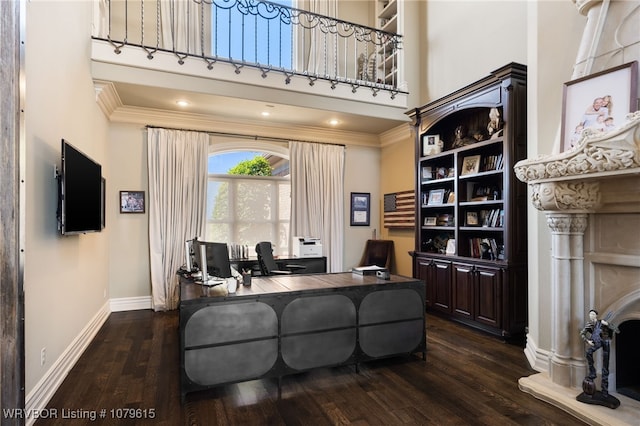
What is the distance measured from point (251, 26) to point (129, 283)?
4212 mm

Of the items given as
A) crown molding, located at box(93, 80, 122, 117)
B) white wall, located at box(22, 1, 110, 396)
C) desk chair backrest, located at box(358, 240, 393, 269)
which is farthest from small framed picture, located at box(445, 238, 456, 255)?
crown molding, located at box(93, 80, 122, 117)

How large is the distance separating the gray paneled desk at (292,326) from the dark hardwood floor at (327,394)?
149 mm

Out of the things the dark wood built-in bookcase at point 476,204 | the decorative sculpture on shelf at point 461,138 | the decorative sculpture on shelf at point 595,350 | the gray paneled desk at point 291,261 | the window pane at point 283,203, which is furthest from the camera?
the window pane at point 283,203

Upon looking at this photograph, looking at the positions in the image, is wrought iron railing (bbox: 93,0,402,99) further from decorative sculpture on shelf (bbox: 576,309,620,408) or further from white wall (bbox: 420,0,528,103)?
decorative sculpture on shelf (bbox: 576,309,620,408)

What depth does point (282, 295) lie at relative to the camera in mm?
2705

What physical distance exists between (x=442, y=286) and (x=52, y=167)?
14.3 ft

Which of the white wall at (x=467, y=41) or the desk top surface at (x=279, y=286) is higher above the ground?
the white wall at (x=467, y=41)

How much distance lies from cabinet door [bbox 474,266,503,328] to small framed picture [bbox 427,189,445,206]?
111 cm

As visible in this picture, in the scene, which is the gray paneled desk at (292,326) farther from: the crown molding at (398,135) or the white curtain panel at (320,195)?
the crown molding at (398,135)

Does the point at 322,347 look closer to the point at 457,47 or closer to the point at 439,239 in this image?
the point at 439,239

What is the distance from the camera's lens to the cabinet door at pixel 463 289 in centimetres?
405

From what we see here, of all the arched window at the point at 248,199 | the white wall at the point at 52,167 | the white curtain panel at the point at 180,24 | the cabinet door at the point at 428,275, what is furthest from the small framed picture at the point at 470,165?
the white wall at the point at 52,167

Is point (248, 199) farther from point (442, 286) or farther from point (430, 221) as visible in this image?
point (442, 286)

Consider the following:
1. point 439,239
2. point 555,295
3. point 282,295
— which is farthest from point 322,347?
point 439,239
